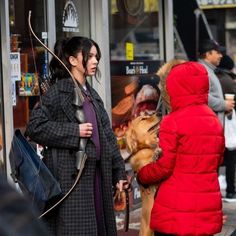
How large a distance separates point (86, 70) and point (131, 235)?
2.42 meters

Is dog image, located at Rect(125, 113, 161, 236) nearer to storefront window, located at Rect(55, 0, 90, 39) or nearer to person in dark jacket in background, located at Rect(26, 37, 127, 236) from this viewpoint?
person in dark jacket in background, located at Rect(26, 37, 127, 236)

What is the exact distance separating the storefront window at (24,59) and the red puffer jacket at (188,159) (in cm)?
182

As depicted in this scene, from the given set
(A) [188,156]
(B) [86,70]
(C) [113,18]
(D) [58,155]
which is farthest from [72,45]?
(C) [113,18]

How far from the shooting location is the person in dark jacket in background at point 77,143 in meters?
3.64

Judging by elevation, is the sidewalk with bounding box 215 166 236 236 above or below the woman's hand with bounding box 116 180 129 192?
below

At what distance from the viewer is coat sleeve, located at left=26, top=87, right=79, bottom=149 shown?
3.61 meters

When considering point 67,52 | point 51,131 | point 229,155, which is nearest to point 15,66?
point 67,52

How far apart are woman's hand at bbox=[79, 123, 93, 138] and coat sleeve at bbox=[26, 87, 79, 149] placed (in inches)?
0.9

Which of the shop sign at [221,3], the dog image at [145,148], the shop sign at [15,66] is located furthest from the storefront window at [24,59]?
the shop sign at [221,3]

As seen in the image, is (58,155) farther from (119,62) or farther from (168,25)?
(168,25)

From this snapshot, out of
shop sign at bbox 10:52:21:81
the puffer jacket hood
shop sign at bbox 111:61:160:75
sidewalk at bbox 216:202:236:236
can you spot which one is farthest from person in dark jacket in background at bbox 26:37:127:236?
shop sign at bbox 111:61:160:75

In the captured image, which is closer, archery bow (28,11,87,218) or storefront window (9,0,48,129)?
archery bow (28,11,87,218)

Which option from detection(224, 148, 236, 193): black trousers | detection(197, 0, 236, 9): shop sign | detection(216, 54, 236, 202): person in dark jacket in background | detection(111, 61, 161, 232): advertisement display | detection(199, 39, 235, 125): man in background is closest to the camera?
detection(111, 61, 161, 232): advertisement display

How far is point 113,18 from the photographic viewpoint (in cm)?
685
